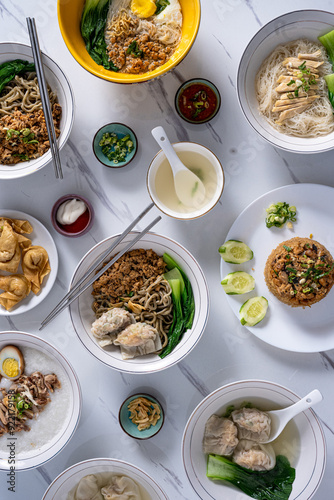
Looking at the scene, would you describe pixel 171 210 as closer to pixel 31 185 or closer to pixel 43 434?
pixel 31 185

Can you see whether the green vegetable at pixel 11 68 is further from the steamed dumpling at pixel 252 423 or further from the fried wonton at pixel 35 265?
the steamed dumpling at pixel 252 423

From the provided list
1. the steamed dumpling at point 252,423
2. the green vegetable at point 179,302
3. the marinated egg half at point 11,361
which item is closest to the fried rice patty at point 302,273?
the green vegetable at point 179,302

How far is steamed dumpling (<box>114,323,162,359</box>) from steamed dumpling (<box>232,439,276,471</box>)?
776mm

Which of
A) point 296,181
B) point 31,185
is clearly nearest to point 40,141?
point 31,185

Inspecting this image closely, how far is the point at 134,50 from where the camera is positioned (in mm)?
2539

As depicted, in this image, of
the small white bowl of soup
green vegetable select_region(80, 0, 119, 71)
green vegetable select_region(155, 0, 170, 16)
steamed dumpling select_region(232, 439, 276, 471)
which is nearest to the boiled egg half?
green vegetable select_region(155, 0, 170, 16)

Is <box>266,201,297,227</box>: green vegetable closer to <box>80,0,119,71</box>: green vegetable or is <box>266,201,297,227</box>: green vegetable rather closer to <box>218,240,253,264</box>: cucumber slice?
<box>218,240,253,264</box>: cucumber slice

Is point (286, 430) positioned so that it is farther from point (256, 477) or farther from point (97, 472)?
point (97, 472)

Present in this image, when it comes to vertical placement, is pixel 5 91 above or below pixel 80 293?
above

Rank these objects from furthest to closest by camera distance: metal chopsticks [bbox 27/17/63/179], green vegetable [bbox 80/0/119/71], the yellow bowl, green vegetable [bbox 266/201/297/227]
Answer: green vegetable [bbox 266/201/297/227], green vegetable [bbox 80/0/119/71], the yellow bowl, metal chopsticks [bbox 27/17/63/179]

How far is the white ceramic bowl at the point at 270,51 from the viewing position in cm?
245

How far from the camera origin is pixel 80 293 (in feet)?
8.13

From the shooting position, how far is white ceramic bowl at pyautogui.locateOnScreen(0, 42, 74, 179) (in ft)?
8.18

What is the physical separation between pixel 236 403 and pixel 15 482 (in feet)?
4.76
